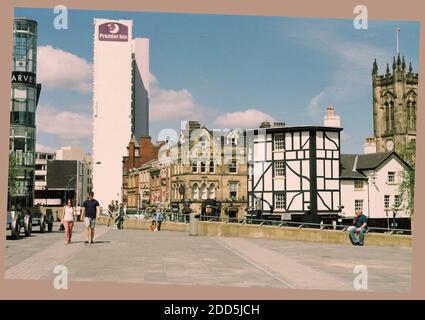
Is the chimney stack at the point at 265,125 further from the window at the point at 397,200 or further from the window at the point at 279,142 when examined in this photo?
the window at the point at 397,200

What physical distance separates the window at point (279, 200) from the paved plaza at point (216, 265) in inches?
1213

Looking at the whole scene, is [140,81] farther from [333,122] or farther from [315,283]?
[315,283]

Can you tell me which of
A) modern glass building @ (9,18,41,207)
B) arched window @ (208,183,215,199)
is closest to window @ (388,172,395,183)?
arched window @ (208,183,215,199)

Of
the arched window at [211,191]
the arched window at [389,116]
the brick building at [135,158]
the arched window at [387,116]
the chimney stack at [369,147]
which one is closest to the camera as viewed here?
the chimney stack at [369,147]

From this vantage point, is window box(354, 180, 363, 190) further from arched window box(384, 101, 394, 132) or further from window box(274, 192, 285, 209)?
arched window box(384, 101, 394, 132)

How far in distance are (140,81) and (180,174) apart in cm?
4209

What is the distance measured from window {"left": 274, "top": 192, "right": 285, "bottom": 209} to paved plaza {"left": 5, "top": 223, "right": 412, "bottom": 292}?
30817 millimetres

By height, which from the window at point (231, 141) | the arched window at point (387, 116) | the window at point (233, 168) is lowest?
the window at point (233, 168)

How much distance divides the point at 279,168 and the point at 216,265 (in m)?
38.2

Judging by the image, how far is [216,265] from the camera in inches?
588

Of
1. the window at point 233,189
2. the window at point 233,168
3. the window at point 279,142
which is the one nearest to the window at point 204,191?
the window at point 233,189

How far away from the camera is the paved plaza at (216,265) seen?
40.8 ft
